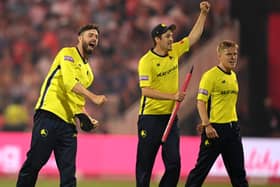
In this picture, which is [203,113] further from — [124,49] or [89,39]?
[124,49]

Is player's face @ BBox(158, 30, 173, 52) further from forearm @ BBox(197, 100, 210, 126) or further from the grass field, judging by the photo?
the grass field

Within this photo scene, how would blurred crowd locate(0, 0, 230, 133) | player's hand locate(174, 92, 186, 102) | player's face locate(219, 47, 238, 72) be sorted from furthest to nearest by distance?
blurred crowd locate(0, 0, 230, 133), player's face locate(219, 47, 238, 72), player's hand locate(174, 92, 186, 102)

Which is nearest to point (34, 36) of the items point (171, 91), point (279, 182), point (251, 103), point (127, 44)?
point (127, 44)

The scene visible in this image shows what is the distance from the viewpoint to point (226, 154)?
11.0m

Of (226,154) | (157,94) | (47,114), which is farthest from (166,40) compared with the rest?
(47,114)

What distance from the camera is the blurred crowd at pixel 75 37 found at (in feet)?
63.6

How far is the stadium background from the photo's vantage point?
19203mm

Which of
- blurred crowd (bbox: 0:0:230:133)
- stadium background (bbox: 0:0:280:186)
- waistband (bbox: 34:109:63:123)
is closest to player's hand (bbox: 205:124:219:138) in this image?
waistband (bbox: 34:109:63:123)

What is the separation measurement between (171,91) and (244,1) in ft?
31.4

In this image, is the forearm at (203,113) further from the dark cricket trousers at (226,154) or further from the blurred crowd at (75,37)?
the blurred crowd at (75,37)

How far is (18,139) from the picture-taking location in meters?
16.9

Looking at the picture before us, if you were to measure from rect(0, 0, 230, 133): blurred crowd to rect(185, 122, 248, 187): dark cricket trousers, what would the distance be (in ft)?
27.1

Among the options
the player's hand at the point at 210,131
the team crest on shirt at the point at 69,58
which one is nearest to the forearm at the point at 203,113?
the player's hand at the point at 210,131

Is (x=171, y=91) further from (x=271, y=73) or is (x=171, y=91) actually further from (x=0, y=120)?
(x=271, y=73)
